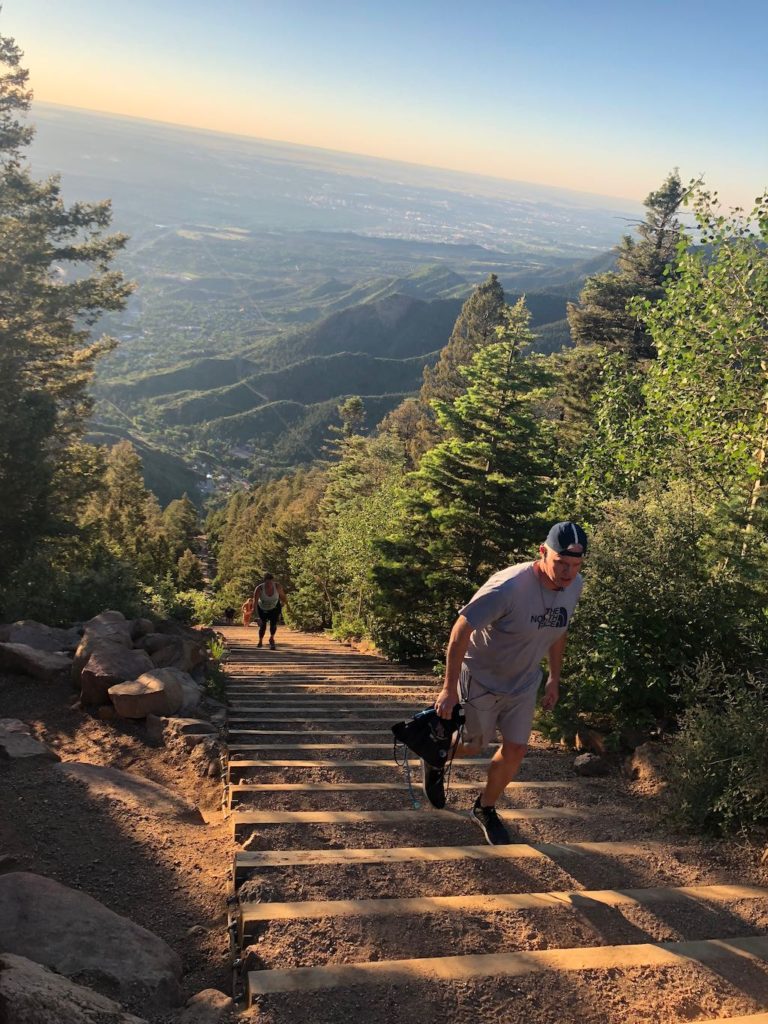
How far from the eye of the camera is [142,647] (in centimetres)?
671

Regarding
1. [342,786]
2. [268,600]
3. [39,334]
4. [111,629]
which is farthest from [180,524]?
[342,786]

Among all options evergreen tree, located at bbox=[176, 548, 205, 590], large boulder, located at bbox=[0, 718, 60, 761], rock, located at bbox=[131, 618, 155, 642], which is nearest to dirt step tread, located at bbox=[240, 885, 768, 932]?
large boulder, located at bbox=[0, 718, 60, 761]

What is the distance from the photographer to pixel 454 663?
3416 millimetres

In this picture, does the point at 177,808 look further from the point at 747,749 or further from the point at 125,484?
the point at 125,484

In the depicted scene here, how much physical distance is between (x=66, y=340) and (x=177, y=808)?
20.1 m

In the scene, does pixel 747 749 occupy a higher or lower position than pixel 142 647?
higher

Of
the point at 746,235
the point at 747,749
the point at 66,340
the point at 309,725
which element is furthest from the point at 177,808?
the point at 66,340

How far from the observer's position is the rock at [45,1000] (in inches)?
68.7

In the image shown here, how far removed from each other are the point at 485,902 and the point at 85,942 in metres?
1.69

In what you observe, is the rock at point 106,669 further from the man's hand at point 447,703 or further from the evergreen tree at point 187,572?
the evergreen tree at point 187,572

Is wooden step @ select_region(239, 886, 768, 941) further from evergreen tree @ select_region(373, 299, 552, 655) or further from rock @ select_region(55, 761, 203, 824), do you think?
evergreen tree @ select_region(373, 299, 552, 655)

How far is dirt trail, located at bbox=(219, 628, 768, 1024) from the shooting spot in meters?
2.38

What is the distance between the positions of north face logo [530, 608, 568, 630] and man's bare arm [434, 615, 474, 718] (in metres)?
0.38

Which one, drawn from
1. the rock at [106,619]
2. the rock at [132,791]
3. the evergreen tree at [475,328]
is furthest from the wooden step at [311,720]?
the evergreen tree at [475,328]
